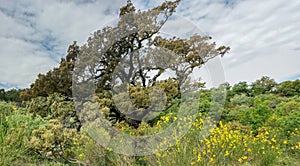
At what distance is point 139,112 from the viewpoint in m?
6.46

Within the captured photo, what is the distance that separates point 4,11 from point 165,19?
4.37 meters

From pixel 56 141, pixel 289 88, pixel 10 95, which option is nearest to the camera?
pixel 56 141

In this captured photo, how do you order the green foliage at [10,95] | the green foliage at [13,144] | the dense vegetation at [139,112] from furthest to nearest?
the green foliage at [10,95]
the dense vegetation at [139,112]
the green foliage at [13,144]

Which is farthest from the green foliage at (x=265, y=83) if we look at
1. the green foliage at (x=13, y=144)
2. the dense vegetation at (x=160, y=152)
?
the green foliage at (x=13, y=144)

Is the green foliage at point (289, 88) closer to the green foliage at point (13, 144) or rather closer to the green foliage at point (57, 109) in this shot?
the green foliage at point (57, 109)

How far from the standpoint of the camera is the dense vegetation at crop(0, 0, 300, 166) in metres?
3.57

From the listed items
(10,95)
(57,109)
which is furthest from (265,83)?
(10,95)

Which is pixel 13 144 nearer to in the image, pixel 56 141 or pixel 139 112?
pixel 56 141

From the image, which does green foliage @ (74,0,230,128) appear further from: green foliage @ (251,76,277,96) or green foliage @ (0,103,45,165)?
green foliage @ (251,76,277,96)

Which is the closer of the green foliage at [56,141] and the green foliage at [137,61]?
the green foliage at [56,141]

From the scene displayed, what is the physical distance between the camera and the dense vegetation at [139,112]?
3568mm

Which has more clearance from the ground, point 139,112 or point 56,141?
point 139,112

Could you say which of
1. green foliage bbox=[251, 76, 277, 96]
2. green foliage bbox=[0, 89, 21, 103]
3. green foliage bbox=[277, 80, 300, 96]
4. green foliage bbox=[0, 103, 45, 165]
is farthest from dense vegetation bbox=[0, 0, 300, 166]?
green foliage bbox=[0, 89, 21, 103]

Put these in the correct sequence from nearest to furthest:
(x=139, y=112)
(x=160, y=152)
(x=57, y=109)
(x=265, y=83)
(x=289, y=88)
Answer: (x=160, y=152) → (x=139, y=112) → (x=57, y=109) → (x=289, y=88) → (x=265, y=83)
